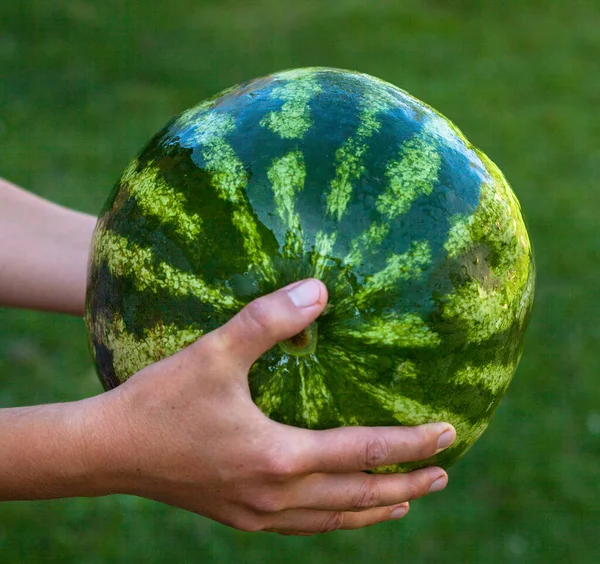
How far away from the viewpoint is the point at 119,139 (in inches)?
302

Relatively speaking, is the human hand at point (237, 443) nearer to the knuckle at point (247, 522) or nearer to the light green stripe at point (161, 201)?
the knuckle at point (247, 522)

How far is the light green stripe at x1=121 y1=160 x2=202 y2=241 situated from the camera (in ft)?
6.77

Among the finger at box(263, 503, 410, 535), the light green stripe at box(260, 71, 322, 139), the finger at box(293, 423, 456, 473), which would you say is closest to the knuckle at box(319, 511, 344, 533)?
the finger at box(263, 503, 410, 535)

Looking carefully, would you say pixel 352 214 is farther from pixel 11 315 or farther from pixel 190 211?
pixel 11 315

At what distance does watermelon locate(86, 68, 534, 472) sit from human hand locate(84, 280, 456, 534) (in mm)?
76

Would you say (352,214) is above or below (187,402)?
above

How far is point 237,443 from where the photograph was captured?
6.64ft

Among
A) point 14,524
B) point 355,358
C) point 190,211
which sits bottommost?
point 14,524

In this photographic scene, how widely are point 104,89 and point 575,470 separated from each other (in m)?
5.97

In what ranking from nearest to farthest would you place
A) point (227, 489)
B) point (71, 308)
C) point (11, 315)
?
point (227, 489) < point (71, 308) < point (11, 315)

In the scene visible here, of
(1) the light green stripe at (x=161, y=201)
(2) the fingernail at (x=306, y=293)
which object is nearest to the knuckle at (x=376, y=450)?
(2) the fingernail at (x=306, y=293)

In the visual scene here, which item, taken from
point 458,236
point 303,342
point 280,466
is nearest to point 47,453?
point 280,466

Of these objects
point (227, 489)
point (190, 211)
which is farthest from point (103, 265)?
point (227, 489)

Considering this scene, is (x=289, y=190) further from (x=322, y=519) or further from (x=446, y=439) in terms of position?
(x=322, y=519)
